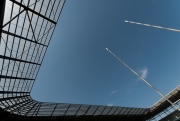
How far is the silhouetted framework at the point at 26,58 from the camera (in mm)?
17295

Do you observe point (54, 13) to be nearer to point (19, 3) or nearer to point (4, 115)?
point (19, 3)

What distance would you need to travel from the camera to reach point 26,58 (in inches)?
885

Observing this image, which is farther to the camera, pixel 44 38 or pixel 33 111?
pixel 33 111

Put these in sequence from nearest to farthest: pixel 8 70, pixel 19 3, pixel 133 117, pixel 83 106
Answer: pixel 19 3 < pixel 8 70 < pixel 83 106 < pixel 133 117

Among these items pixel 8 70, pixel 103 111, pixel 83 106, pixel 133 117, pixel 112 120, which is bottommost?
pixel 133 117

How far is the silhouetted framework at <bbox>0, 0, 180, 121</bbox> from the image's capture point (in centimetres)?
1730

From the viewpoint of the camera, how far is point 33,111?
23.7 m

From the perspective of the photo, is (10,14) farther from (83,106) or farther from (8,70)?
(83,106)

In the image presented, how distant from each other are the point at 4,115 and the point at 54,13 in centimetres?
1395

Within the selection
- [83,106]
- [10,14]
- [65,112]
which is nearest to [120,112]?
[83,106]

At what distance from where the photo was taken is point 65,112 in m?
26.9

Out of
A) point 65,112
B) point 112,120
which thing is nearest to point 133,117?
point 112,120

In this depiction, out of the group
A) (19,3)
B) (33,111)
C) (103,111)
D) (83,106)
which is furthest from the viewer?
(103,111)

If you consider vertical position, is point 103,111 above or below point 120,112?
above
